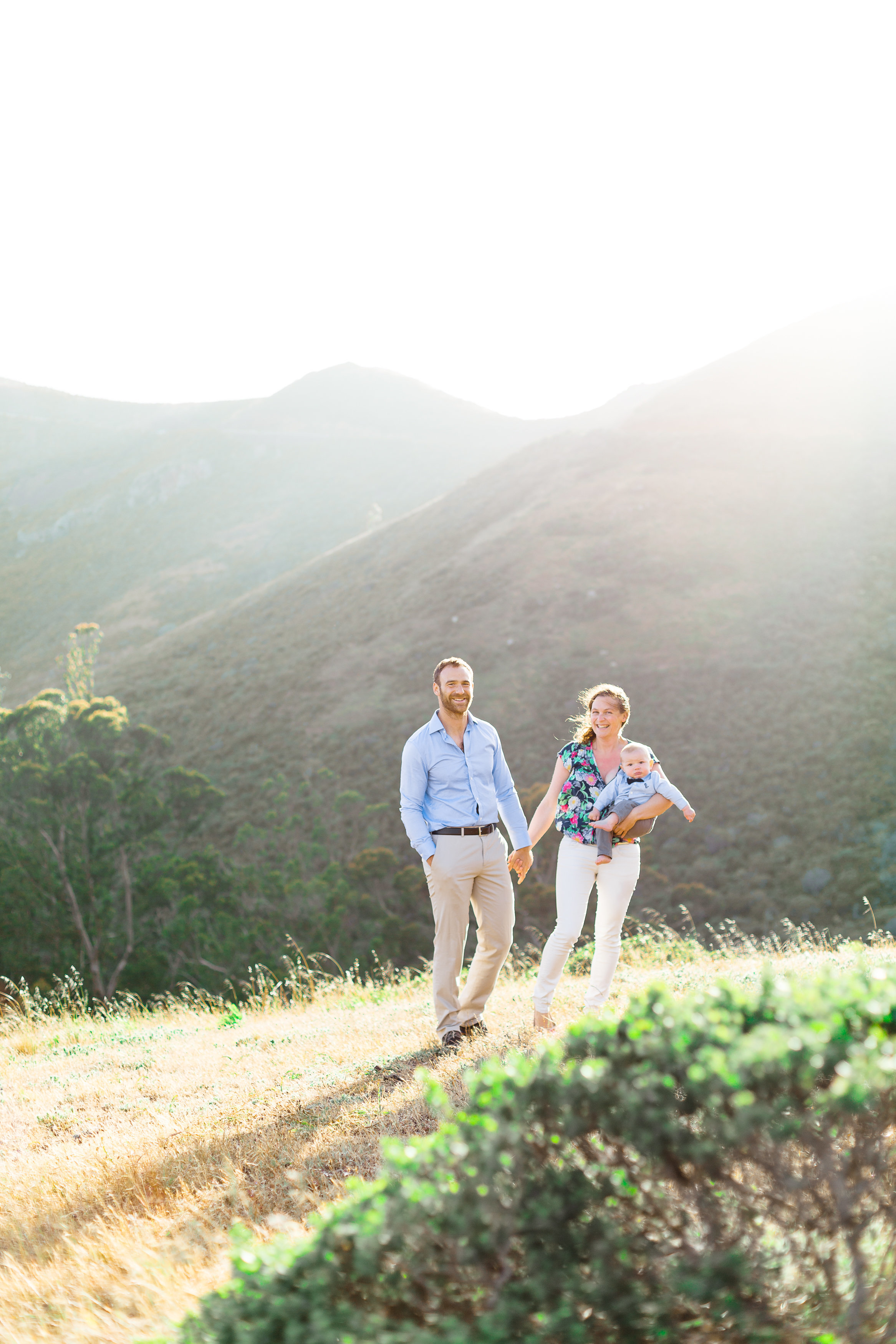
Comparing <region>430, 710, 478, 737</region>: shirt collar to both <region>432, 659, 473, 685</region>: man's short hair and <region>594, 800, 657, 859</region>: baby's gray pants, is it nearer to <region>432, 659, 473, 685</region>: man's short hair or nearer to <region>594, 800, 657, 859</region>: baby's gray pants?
<region>432, 659, 473, 685</region>: man's short hair

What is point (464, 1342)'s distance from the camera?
1.54 metres

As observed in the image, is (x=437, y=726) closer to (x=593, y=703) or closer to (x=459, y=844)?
(x=459, y=844)

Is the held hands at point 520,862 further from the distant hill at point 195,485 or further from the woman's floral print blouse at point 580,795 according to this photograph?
the distant hill at point 195,485

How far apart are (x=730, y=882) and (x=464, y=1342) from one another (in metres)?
16.4

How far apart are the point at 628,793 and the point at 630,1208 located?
8.69 ft

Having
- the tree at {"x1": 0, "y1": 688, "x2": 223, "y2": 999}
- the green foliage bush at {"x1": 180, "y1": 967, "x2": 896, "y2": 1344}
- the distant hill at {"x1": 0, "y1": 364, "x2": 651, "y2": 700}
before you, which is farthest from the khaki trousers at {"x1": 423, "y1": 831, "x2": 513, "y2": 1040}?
the distant hill at {"x1": 0, "y1": 364, "x2": 651, "y2": 700}

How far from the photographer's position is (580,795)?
4.47 metres

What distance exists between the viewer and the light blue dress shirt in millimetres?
4609

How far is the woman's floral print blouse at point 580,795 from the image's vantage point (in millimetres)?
4383

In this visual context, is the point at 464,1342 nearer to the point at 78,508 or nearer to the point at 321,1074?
the point at 321,1074

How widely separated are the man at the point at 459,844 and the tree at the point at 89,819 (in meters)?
13.3

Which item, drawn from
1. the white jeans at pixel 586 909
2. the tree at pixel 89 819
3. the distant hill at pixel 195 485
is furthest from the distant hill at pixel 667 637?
the distant hill at pixel 195 485

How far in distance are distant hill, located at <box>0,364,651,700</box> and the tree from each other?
25732mm

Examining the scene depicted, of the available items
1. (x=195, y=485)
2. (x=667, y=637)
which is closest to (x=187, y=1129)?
(x=667, y=637)
